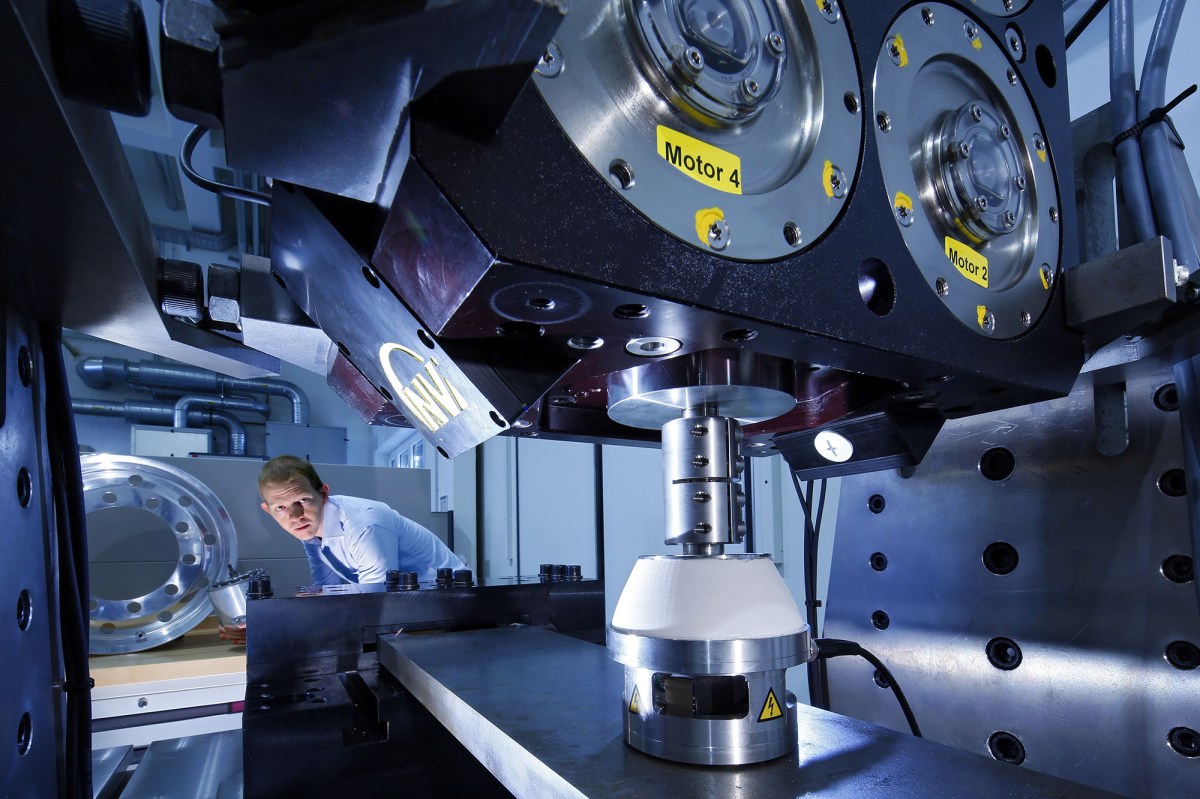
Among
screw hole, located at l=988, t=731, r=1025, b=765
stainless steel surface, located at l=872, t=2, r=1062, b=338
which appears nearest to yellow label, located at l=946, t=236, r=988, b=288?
stainless steel surface, located at l=872, t=2, r=1062, b=338

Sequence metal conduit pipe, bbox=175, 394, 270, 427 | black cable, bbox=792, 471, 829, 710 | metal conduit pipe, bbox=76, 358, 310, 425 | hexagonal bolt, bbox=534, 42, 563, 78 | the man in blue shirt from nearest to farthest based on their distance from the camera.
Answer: hexagonal bolt, bbox=534, 42, 563, 78, black cable, bbox=792, 471, 829, 710, the man in blue shirt, metal conduit pipe, bbox=76, 358, 310, 425, metal conduit pipe, bbox=175, 394, 270, 427

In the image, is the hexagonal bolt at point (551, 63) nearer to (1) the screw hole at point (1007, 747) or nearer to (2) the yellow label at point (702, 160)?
(2) the yellow label at point (702, 160)

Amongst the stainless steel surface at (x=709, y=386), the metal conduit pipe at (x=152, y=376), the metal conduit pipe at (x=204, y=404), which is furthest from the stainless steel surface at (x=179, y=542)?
the metal conduit pipe at (x=204, y=404)

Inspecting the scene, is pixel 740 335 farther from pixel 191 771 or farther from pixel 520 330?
pixel 191 771

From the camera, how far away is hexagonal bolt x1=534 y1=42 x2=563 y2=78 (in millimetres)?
290

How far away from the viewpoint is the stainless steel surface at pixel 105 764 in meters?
1.25

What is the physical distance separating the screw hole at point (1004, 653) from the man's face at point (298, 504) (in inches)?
87.1

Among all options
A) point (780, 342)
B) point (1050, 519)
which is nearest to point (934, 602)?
point (1050, 519)

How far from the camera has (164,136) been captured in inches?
99.3

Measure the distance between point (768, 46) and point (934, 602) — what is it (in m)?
0.57

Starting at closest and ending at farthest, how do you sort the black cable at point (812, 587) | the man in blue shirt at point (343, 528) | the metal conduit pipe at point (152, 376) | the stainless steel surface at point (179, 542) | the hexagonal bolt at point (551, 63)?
the hexagonal bolt at point (551, 63), the black cable at point (812, 587), the stainless steel surface at point (179, 542), the man in blue shirt at point (343, 528), the metal conduit pipe at point (152, 376)

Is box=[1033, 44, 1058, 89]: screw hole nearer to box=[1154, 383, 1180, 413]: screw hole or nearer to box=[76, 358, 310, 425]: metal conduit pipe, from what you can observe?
box=[1154, 383, 1180, 413]: screw hole

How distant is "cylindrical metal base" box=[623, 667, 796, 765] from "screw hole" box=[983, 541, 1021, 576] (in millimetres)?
344

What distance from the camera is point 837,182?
1.29ft
